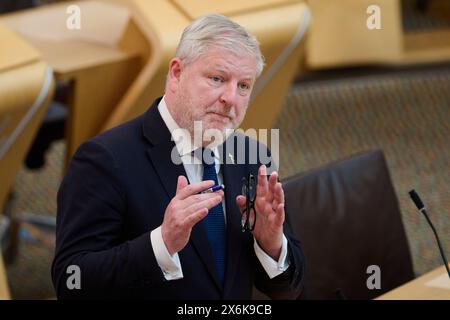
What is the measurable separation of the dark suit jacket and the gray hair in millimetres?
195

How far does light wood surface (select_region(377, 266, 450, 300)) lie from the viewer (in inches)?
89.4

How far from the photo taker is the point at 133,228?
1728 mm

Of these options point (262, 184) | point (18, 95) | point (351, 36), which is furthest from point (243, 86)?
point (351, 36)

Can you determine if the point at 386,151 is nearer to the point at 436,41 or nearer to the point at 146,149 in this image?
the point at 436,41

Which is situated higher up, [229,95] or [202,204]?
[229,95]

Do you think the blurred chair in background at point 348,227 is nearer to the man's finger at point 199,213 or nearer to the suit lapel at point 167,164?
the suit lapel at point 167,164

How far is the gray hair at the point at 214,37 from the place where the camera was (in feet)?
5.29

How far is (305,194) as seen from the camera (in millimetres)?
2627

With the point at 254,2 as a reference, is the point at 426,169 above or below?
below

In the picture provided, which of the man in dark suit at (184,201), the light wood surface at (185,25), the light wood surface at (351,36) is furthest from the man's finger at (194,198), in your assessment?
the light wood surface at (351,36)

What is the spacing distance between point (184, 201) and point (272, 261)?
0.30 m

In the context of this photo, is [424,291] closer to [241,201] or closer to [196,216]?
[241,201]
